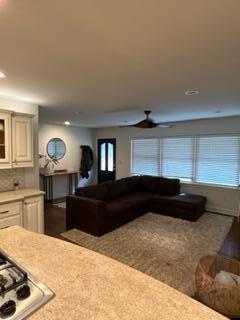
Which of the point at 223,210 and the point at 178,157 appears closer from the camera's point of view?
the point at 223,210

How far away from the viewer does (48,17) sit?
1.27 meters

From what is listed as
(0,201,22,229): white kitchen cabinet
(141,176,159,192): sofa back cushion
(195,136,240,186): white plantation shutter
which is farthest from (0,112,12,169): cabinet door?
(195,136,240,186): white plantation shutter

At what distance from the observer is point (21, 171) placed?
3.54 m

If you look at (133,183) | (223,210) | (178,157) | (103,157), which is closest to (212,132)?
(178,157)

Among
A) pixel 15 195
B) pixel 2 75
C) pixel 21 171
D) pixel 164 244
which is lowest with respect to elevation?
pixel 164 244

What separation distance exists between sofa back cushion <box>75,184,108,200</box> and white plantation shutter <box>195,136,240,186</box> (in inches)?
107

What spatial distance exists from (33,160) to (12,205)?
34.1 inches

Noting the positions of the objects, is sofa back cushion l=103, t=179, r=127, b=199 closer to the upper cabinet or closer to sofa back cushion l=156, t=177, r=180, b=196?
sofa back cushion l=156, t=177, r=180, b=196

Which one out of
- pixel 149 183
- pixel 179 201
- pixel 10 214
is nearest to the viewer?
pixel 10 214

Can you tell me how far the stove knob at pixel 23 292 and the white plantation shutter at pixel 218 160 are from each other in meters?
5.41

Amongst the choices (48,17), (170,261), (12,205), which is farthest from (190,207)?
(48,17)

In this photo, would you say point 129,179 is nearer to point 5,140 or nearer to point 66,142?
point 66,142

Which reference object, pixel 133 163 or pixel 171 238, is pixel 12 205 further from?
pixel 133 163

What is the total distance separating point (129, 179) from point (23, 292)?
4971mm
